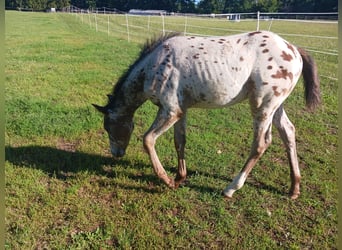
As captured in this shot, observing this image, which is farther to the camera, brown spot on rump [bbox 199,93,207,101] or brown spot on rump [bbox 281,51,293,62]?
brown spot on rump [bbox 199,93,207,101]

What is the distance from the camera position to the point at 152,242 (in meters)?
3.25

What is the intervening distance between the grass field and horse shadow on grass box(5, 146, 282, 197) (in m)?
0.01

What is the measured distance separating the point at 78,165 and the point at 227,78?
2.47 metres

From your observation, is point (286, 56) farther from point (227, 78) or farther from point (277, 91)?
point (227, 78)

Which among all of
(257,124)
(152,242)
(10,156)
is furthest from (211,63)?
(10,156)

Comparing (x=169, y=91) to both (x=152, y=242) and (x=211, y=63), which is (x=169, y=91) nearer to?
(x=211, y=63)

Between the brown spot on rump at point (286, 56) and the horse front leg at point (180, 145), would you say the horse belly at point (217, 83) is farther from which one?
the horse front leg at point (180, 145)

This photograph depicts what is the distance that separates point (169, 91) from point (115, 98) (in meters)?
0.98

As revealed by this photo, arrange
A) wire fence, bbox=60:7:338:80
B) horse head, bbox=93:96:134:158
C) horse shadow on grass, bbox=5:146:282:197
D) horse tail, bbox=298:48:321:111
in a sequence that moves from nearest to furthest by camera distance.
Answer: horse tail, bbox=298:48:321:111, horse shadow on grass, bbox=5:146:282:197, horse head, bbox=93:96:134:158, wire fence, bbox=60:7:338:80

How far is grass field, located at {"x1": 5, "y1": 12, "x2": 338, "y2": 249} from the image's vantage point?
335 centimetres

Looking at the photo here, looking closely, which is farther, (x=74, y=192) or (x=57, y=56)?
(x=57, y=56)

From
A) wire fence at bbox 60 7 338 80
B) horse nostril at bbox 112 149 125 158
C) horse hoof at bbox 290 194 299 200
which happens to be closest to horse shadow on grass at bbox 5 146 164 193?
horse nostril at bbox 112 149 125 158

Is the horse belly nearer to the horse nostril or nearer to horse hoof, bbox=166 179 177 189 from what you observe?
horse hoof, bbox=166 179 177 189

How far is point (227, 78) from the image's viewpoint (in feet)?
11.9
